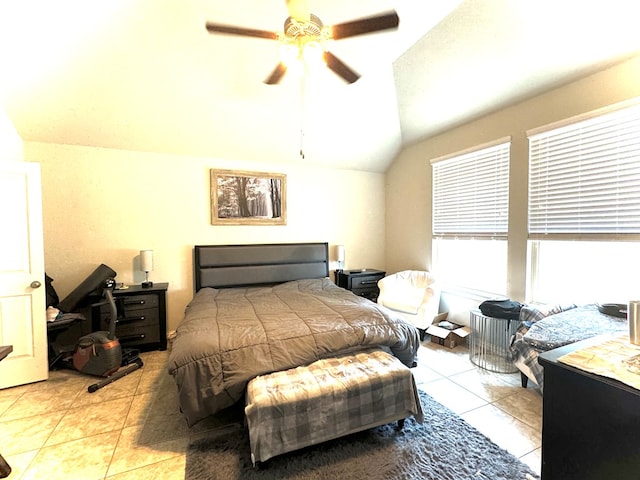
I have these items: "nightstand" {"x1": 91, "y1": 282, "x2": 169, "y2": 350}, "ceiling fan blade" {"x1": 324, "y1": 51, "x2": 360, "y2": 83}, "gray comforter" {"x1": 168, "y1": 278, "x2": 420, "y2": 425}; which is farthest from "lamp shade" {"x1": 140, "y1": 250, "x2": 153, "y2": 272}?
"ceiling fan blade" {"x1": 324, "y1": 51, "x2": 360, "y2": 83}

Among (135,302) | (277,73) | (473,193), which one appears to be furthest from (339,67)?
(135,302)

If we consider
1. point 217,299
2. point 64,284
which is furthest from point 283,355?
point 64,284

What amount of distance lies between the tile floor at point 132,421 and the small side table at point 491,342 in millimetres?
111

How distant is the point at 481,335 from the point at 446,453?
5.00ft

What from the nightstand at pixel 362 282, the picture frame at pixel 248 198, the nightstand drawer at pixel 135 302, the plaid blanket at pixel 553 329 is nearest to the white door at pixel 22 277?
the nightstand drawer at pixel 135 302

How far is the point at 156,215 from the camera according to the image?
375 cm

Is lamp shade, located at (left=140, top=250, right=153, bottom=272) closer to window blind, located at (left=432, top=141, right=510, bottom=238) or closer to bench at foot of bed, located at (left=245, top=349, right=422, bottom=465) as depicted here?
bench at foot of bed, located at (left=245, top=349, right=422, bottom=465)

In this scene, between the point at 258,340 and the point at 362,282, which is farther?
the point at 362,282

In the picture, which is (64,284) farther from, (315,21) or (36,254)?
(315,21)

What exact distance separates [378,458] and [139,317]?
294cm

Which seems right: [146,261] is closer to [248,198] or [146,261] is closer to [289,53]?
[248,198]

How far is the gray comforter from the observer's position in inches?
71.2

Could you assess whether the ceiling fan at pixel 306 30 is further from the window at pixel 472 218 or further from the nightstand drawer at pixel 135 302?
the nightstand drawer at pixel 135 302

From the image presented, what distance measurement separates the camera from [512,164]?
119 inches
